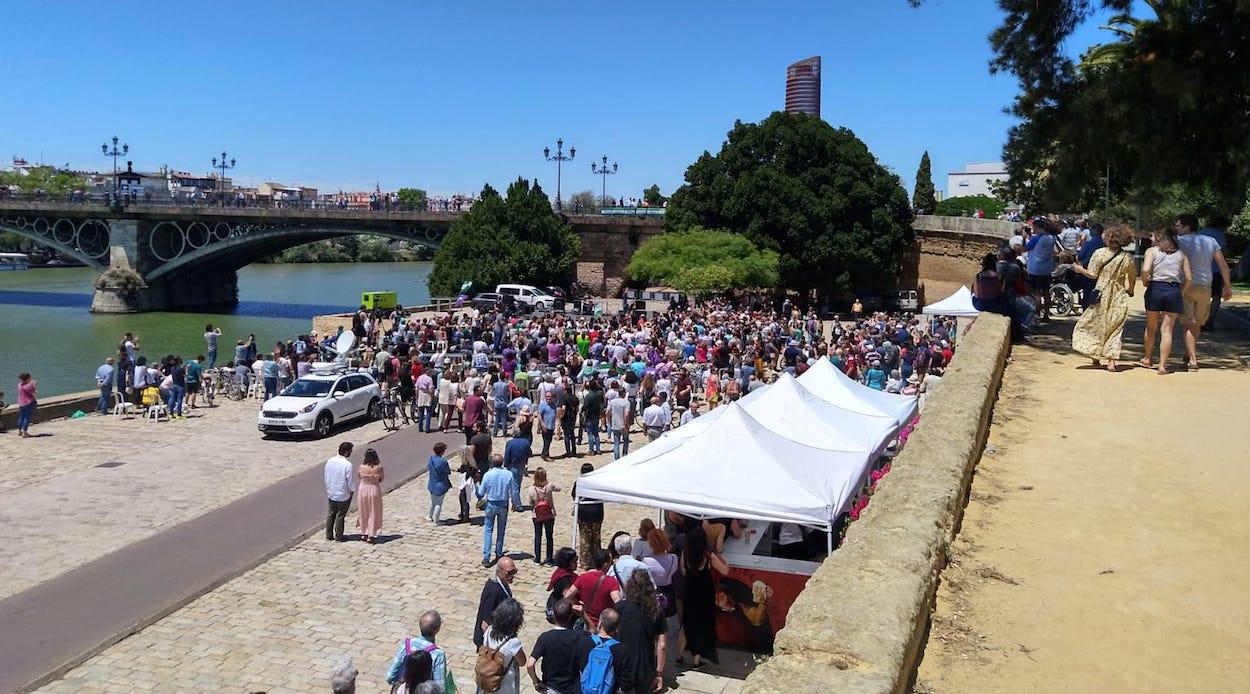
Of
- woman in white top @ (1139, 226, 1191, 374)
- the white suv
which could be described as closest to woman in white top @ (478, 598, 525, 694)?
woman in white top @ (1139, 226, 1191, 374)

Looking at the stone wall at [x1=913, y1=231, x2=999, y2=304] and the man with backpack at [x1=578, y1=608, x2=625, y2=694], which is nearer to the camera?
the man with backpack at [x1=578, y1=608, x2=625, y2=694]

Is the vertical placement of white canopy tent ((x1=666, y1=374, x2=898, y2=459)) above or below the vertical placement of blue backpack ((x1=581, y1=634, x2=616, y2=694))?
above

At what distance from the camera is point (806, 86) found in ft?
226

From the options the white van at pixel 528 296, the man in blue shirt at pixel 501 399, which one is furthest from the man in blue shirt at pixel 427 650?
the white van at pixel 528 296

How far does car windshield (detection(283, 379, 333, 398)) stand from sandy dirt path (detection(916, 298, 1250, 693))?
1454cm

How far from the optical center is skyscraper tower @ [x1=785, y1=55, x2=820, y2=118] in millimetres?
68812

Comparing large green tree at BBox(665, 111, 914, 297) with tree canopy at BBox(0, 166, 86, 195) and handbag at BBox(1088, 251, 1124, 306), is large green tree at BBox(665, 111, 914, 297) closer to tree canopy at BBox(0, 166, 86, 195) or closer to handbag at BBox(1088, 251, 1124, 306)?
handbag at BBox(1088, 251, 1124, 306)

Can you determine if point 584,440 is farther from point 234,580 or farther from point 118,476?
point 234,580

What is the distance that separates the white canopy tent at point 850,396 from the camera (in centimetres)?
1265

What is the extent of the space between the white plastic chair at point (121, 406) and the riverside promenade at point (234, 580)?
4.31 metres

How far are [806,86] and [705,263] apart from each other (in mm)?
31474

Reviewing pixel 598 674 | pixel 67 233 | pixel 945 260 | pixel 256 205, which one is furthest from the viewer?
pixel 67 233

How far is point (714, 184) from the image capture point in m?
49.0

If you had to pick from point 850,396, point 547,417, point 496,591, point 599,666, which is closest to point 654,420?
point 547,417
